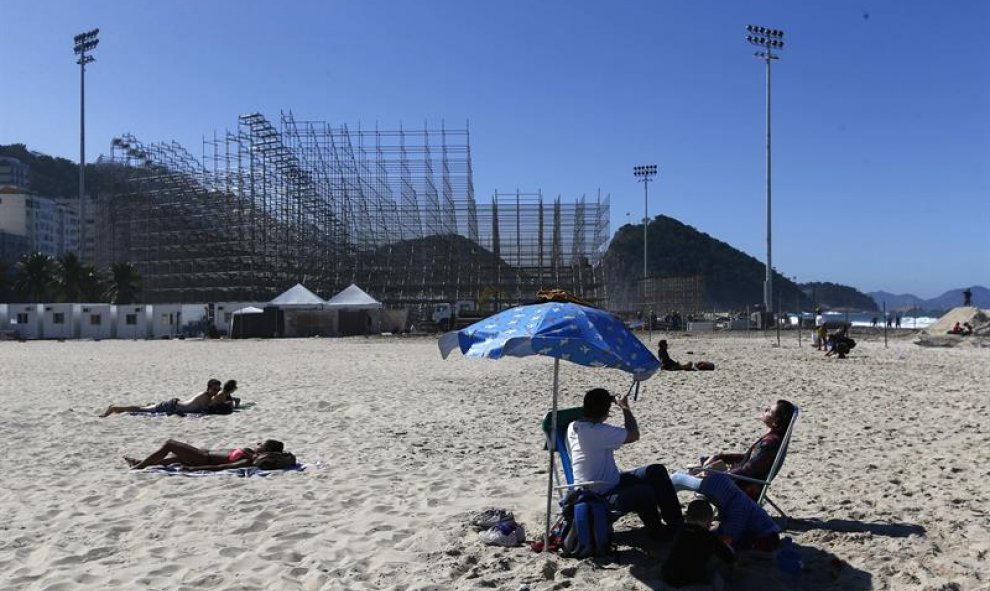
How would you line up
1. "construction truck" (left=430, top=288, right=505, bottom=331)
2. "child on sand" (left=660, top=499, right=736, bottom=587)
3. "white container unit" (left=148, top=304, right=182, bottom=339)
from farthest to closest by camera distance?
"white container unit" (left=148, top=304, right=182, bottom=339)
"construction truck" (left=430, top=288, right=505, bottom=331)
"child on sand" (left=660, top=499, right=736, bottom=587)

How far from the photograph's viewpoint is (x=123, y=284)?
5297 cm

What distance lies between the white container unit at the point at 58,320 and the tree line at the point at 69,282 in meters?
9.94

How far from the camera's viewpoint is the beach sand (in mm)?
4375

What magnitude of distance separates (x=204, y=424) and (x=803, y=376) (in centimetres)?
1135

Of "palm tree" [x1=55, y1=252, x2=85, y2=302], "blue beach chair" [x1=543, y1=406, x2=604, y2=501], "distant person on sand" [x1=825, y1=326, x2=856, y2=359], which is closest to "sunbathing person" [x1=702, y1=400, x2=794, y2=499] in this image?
"blue beach chair" [x1=543, y1=406, x2=604, y2=501]

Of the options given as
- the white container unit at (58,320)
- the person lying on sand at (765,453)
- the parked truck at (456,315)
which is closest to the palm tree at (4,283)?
the white container unit at (58,320)

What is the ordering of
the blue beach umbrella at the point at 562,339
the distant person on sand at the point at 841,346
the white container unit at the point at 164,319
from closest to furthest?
the blue beach umbrella at the point at 562,339 < the distant person on sand at the point at 841,346 < the white container unit at the point at 164,319

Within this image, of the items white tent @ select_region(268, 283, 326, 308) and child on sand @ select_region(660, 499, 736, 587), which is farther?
white tent @ select_region(268, 283, 326, 308)

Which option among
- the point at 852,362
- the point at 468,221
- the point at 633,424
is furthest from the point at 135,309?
the point at 633,424

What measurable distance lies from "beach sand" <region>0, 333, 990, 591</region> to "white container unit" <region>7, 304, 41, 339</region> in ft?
104

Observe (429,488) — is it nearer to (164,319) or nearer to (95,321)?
(164,319)

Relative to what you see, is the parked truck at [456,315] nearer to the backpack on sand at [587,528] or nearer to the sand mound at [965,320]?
the sand mound at [965,320]

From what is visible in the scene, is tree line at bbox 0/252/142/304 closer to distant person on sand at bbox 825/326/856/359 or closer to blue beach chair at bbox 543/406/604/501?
distant person on sand at bbox 825/326/856/359

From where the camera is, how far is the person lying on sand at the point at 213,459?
23.3ft
